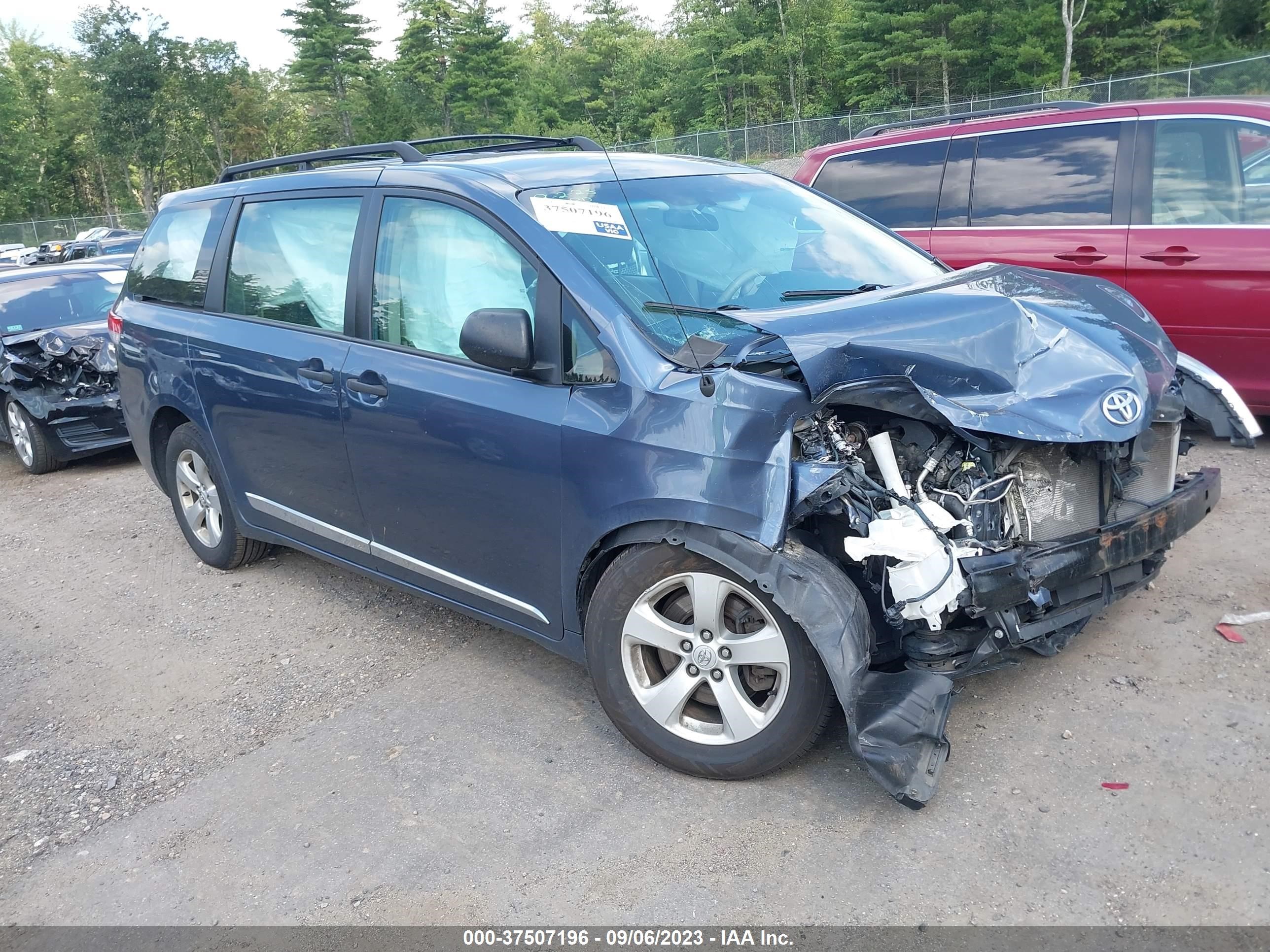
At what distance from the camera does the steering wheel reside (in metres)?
3.53

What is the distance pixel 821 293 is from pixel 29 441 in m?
7.17

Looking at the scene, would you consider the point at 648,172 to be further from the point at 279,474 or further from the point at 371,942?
the point at 371,942

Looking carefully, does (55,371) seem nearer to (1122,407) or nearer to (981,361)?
(981,361)

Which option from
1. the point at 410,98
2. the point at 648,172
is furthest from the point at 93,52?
the point at 648,172

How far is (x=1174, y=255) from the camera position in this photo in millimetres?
5703

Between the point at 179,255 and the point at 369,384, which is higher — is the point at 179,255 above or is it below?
above

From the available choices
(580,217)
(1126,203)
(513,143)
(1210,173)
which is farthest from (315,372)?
(1210,173)

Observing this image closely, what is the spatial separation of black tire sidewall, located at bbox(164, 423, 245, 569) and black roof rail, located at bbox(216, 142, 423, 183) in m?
1.34

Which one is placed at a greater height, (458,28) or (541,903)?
(458,28)

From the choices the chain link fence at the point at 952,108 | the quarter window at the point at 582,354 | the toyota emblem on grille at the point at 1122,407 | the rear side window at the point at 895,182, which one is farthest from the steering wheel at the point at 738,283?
the chain link fence at the point at 952,108

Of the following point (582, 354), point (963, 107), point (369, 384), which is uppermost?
point (963, 107)

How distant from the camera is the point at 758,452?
2885 mm

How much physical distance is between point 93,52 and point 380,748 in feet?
178

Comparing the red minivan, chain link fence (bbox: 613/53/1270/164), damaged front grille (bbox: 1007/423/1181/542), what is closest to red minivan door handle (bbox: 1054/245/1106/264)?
the red minivan
